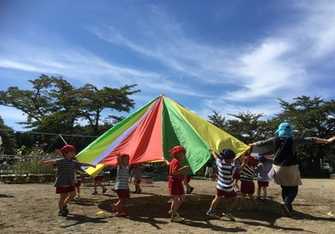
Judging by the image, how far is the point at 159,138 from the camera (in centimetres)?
1038

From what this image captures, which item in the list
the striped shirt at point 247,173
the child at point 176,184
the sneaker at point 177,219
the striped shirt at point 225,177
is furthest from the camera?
the striped shirt at point 247,173

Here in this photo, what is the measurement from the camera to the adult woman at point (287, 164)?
879 centimetres

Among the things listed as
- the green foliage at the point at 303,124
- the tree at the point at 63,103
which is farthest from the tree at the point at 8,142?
the green foliage at the point at 303,124

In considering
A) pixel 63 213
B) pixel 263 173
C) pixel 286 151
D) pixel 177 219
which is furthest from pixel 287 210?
pixel 63 213

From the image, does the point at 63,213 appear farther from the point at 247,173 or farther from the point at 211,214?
the point at 247,173

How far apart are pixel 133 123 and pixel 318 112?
36.2 meters

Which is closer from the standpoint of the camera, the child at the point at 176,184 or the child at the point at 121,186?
the child at the point at 176,184

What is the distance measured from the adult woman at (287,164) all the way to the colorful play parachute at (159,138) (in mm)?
1088

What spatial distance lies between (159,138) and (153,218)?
226cm

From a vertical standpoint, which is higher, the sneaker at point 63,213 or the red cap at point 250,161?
the red cap at point 250,161

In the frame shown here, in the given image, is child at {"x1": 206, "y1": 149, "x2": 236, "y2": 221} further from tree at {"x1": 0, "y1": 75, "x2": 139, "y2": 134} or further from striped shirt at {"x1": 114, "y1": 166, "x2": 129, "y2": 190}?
tree at {"x1": 0, "y1": 75, "x2": 139, "y2": 134}

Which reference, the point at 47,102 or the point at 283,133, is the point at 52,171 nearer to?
the point at 283,133

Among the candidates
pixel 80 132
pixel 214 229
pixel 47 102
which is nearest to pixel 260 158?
pixel 214 229

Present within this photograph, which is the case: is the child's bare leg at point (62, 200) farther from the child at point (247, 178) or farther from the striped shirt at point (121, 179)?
the child at point (247, 178)
